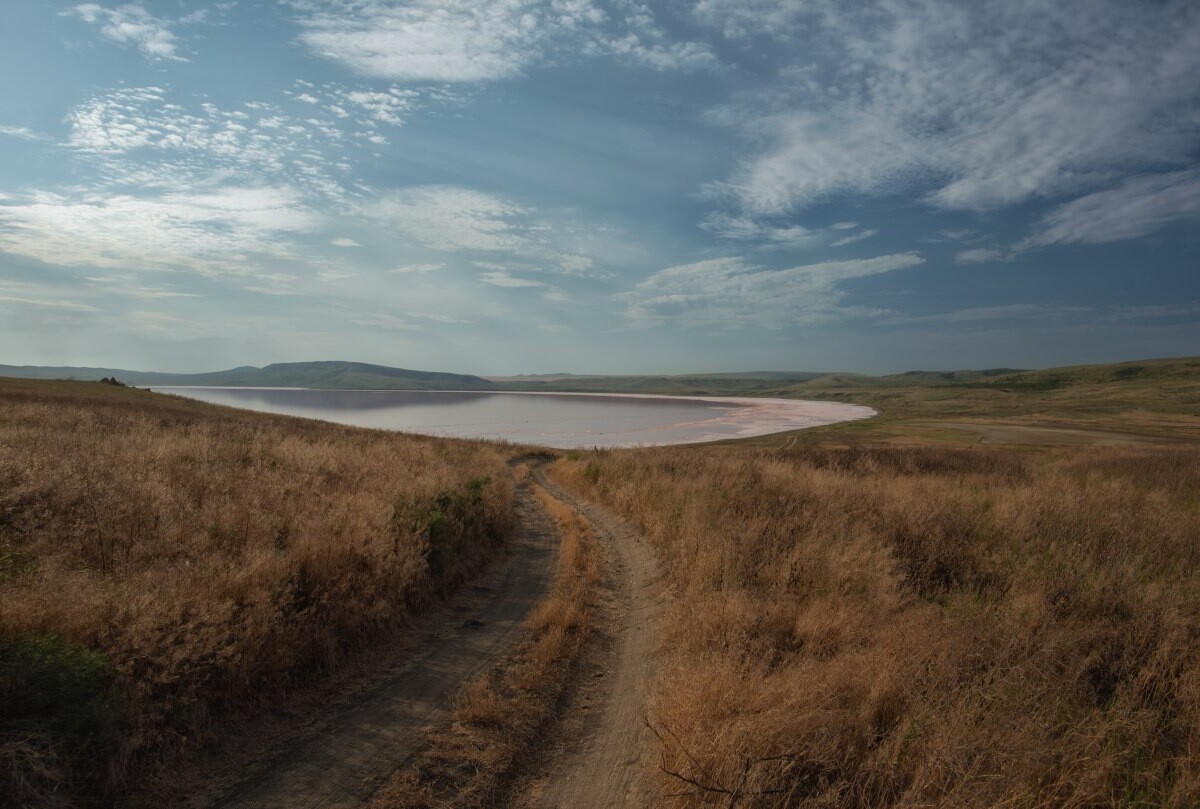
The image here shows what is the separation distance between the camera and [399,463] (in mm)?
16094

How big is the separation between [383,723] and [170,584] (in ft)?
8.90

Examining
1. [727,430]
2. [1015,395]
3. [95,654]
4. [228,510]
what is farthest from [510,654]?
[1015,395]

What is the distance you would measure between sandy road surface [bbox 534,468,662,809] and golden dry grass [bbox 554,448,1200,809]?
0.34 metres

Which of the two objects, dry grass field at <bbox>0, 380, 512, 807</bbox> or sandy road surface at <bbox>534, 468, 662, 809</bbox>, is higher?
dry grass field at <bbox>0, 380, 512, 807</bbox>

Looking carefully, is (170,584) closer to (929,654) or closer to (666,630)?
(666,630)

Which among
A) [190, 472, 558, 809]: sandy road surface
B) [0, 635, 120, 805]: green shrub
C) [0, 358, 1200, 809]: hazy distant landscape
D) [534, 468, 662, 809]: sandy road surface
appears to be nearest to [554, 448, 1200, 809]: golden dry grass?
[0, 358, 1200, 809]: hazy distant landscape

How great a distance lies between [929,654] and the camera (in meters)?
5.62

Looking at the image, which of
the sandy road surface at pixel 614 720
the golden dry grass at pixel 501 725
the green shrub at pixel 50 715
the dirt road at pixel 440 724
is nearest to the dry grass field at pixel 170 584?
the green shrub at pixel 50 715

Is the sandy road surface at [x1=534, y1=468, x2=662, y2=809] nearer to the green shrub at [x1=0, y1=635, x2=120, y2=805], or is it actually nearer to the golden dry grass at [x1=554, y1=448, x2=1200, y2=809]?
the golden dry grass at [x1=554, y1=448, x2=1200, y2=809]

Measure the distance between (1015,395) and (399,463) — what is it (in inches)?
5985

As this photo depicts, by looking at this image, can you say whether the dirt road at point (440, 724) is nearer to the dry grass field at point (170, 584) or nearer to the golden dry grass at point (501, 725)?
the golden dry grass at point (501, 725)

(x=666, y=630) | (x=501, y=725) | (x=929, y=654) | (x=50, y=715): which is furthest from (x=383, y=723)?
(x=929, y=654)

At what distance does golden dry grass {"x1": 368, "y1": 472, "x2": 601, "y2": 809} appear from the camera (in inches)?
179

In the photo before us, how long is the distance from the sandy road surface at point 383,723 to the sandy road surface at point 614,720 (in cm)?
134
